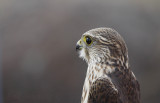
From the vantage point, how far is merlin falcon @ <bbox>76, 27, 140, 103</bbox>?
1403 mm

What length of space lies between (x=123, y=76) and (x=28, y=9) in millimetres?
1900

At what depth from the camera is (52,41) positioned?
306cm

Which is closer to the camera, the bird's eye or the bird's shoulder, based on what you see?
the bird's shoulder

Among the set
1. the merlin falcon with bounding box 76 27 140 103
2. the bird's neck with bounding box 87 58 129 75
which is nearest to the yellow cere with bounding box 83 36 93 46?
the merlin falcon with bounding box 76 27 140 103

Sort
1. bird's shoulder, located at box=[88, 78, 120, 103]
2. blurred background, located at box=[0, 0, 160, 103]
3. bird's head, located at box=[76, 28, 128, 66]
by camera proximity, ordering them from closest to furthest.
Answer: bird's shoulder, located at box=[88, 78, 120, 103] < bird's head, located at box=[76, 28, 128, 66] < blurred background, located at box=[0, 0, 160, 103]

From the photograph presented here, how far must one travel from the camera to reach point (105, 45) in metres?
1.52

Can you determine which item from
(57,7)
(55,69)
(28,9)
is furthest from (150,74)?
(28,9)

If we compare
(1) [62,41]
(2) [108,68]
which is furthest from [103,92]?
(1) [62,41]

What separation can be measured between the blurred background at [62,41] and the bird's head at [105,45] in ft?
4.33

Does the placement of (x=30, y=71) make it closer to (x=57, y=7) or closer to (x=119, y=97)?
(x=57, y=7)

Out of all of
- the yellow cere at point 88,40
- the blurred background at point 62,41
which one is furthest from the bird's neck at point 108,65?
the blurred background at point 62,41

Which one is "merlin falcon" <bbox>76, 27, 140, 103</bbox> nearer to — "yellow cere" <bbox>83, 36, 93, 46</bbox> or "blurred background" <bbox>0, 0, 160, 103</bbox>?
"yellow cere" <bbox>83, 36, 93, 46</bbox>

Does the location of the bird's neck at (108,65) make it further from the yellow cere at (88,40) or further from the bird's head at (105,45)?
the yellow cere at (88,40)

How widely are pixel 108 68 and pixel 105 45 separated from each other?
127 mm
